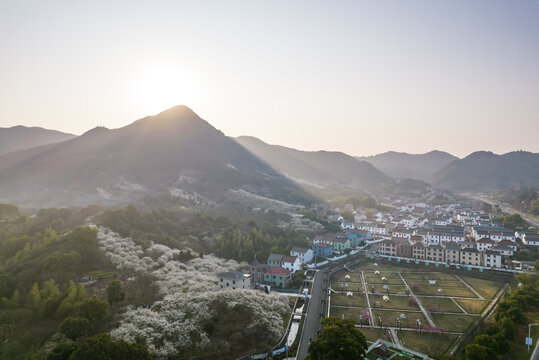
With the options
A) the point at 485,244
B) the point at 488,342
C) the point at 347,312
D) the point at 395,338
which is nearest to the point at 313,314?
the point at 347,312

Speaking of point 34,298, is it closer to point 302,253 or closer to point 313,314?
A: point 313,314

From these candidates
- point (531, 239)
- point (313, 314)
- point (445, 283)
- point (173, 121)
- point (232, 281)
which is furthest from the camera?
point (173, 121)

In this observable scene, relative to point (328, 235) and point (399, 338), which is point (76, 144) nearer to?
point (328, 235)

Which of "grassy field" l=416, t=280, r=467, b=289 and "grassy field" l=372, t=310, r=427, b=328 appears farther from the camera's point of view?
"grassy field" l=416, t=280, r=467, b=289

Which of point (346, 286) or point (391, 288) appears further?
point (346, 286)

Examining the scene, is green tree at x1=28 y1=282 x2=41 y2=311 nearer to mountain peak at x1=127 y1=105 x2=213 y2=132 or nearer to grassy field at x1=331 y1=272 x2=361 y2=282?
grassy field at x1=331 y1=272 x2=361 y2=282

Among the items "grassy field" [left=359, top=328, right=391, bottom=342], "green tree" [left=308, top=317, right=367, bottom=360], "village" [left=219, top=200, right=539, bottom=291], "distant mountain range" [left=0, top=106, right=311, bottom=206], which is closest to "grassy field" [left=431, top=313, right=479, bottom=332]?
"grassy field" [left=359, top=328, right=391, bottom=342]

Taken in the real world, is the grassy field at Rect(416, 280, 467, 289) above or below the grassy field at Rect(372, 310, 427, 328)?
above

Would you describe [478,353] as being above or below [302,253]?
below
